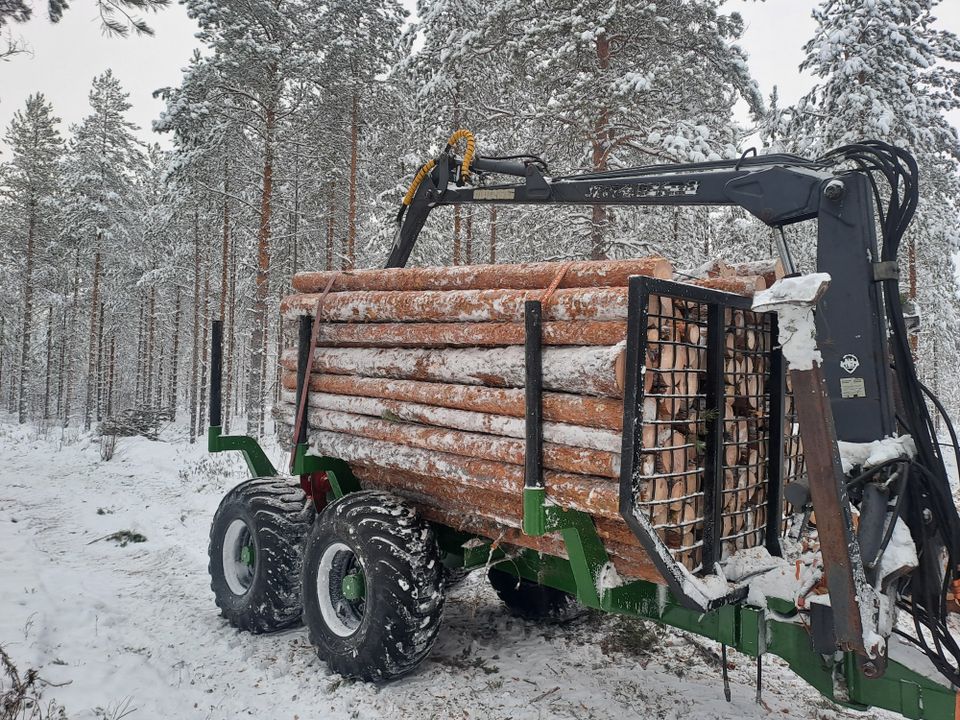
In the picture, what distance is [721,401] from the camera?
12.0ft

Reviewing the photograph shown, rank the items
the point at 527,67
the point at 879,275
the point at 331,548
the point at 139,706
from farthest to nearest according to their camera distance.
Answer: the point at 527,67 → the point at 331,548 → the point at 139,706 → the point at 879,275

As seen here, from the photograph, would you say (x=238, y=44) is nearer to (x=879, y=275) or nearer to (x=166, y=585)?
(x=166, y=585)

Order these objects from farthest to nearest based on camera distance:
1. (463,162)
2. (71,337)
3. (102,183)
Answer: (71,337) → (102,183) → (463,162)

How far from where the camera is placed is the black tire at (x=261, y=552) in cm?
541

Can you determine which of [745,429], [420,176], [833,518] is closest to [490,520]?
[745,429]

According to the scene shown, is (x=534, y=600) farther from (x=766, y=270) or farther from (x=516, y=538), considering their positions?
(x=766, y=270)

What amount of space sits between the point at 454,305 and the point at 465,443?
0.95 meters

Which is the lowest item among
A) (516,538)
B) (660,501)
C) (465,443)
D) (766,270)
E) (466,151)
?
(516,538)

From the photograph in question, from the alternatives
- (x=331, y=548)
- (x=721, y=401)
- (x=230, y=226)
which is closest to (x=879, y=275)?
(x=721, y=401)

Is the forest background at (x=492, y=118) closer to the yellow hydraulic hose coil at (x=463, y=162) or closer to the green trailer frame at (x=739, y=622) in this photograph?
the yellow hydraulic hose coil at (x=463, y=162)

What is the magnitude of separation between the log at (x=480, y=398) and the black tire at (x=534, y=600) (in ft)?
6.84

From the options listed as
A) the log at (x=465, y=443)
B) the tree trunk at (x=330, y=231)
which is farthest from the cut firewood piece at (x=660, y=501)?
the tree trunk at (x=330, y=231)

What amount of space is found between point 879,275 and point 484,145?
44.8ft

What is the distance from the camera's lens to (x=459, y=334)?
14.1 ft
